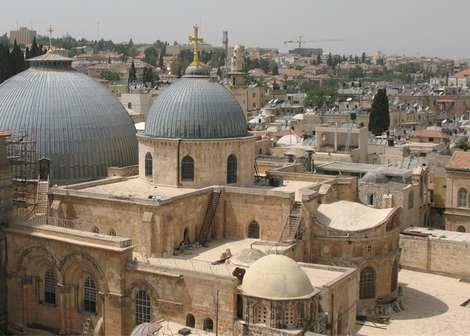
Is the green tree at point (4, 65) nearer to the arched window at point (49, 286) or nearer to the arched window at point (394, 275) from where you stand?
the arched window at point (49, 286)

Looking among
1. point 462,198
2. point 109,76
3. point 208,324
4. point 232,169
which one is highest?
point 109,76

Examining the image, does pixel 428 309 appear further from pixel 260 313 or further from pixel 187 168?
pixel 187 168

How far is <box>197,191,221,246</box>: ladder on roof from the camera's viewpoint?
27553 mm

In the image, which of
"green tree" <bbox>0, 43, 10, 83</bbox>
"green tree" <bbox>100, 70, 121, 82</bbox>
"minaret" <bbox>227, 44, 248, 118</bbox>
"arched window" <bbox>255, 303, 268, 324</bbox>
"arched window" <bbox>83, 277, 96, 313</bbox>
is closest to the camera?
"arched window" <bbox>255, 303, 268, 324</bbox>

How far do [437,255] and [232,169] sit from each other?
11132 mm

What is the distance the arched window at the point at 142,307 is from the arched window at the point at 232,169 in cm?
775

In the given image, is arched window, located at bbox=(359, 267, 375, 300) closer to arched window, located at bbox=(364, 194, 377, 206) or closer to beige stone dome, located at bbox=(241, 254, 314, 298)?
beige stone dome, located at bbox=(241, 254, 314, 298)

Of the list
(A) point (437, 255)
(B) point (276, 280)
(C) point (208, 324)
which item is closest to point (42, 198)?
(C) point (208, 324)

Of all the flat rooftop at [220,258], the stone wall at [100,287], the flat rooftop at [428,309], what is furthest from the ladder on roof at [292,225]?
the stone wall at [100,287]

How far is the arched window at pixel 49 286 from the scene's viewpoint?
25500 millimetres

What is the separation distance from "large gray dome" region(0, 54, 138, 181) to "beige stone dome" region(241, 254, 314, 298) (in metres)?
12.4

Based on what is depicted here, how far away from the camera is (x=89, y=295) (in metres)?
24.7

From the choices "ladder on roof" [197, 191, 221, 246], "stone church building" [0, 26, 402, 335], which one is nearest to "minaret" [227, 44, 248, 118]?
"stone church building" [0, 26, 402, 335]

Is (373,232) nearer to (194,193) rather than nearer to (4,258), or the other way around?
(194,193)
